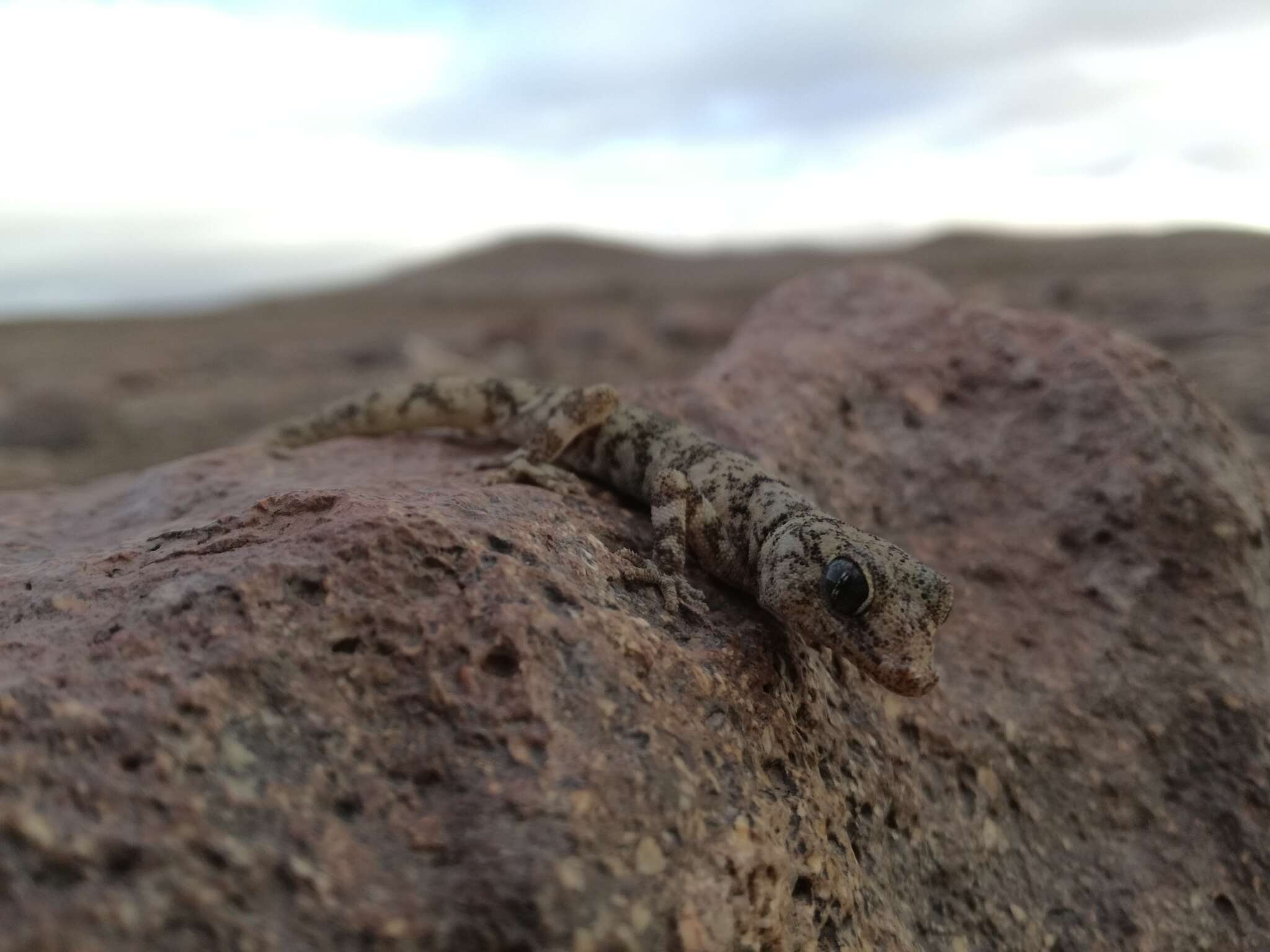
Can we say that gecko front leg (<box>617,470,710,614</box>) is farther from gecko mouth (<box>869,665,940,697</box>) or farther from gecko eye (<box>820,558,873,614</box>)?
gecko mouth (<box>869,665,940,697</box>)

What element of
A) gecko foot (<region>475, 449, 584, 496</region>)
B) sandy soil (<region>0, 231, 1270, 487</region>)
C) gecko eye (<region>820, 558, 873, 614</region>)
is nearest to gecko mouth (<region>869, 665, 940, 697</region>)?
gecko eye (<region>820, 558, 873, 614</region>)

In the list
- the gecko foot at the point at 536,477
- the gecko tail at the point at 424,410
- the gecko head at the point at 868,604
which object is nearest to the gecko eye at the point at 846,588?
the gecko head at the point at 868,604

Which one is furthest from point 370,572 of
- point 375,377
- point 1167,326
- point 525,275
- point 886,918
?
point 525,275

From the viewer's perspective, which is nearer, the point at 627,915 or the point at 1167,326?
the point at 627,915

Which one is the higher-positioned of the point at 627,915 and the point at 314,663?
the point at 314,663

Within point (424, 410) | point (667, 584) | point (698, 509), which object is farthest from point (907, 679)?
point (424, 410)

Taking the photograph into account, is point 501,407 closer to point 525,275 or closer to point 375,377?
point 375,377

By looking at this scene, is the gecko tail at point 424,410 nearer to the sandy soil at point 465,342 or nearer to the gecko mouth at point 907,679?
the gecko mouth at point 907,679
